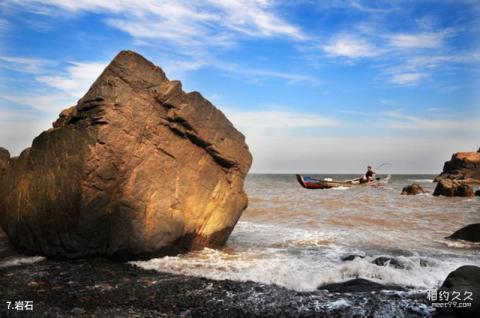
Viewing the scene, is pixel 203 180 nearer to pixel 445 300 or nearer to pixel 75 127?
pixel 75 127

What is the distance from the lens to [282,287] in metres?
7.21

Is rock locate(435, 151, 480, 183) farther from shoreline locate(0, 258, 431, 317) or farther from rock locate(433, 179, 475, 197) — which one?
shoreline locate(0, 258, 431, 317)

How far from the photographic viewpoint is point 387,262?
29.7 ft

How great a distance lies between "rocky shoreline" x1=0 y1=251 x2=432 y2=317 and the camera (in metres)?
5.82

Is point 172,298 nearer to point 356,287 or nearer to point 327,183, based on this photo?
point 356,287

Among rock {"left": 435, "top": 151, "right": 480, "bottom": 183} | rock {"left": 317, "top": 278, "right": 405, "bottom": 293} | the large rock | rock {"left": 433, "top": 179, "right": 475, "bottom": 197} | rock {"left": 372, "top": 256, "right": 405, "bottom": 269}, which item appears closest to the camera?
rock {"left": 317, "top": 278, "right": 405, "bottom": 293}

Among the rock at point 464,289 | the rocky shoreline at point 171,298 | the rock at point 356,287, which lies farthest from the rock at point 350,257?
the rock at point 464,289

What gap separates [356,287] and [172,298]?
3.40 m

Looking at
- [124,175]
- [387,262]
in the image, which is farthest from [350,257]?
[124,175]

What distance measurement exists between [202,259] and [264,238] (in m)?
3.90

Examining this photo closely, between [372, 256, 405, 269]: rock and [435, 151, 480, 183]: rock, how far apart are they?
Answer: 247 feet

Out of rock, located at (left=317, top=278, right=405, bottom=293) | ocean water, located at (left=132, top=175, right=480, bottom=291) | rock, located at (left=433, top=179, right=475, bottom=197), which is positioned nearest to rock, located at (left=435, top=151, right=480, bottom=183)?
rock, located at (left=433, top=179, right=475, bottom=197)

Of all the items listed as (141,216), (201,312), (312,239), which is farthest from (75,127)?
(312,239)

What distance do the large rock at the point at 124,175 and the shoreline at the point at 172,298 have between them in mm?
1141
